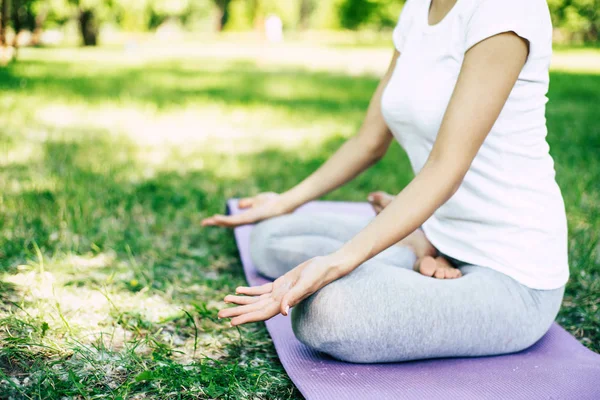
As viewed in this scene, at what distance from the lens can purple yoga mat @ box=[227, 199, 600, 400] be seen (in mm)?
1528

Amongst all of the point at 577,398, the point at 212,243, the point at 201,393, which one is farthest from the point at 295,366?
the point at 212,243

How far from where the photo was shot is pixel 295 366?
165cm

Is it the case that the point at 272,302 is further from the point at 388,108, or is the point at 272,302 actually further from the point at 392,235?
the point at 388,108

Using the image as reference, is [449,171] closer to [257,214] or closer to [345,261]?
[345,261]

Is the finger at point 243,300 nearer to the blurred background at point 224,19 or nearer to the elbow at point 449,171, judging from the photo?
the elbow at point 449,171

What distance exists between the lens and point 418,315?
157cm

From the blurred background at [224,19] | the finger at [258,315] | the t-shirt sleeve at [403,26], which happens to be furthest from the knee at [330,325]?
the blurred background at [224,19]

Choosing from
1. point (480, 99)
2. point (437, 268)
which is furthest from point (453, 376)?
point (480, 99)

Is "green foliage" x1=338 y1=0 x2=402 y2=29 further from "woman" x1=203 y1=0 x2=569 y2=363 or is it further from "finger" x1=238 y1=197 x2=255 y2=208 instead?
"woman" x1=203 y1=0 x2=569 y2=363

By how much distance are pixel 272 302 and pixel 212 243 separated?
1.42 m

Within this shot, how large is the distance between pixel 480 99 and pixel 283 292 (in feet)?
2.19

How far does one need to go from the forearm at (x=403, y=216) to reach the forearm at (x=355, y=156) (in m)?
0.65

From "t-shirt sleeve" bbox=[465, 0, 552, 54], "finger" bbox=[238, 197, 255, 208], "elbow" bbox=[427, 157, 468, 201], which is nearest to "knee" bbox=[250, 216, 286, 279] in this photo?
"finger" bbox=[238, 197, 255, 208]

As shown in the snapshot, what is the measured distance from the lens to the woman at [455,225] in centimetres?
154
